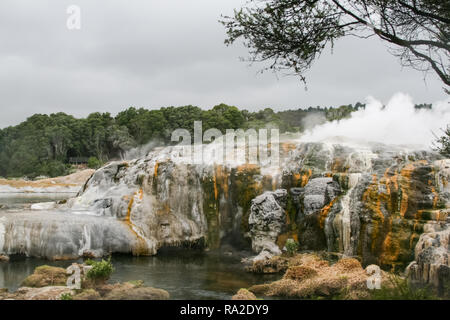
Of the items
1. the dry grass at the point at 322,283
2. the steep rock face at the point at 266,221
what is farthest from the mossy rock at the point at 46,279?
the steep rock face at the point at 266,221

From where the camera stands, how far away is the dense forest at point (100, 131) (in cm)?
6831

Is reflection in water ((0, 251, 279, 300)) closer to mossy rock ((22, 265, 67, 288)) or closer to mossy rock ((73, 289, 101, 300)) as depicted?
mossy rock ((22, 265, 67, 288))

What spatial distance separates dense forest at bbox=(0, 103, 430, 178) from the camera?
6831cm

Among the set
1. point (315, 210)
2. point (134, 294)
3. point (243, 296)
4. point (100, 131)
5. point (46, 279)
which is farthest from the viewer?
point (100, 131)

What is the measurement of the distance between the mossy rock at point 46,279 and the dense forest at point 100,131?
5216 centimetres

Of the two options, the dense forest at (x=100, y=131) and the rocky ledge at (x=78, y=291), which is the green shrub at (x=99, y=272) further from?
the dense forest at (x=100, y=131)

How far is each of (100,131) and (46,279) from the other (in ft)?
233

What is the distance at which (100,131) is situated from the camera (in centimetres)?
7931

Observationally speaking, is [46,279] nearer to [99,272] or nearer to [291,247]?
[99,272]

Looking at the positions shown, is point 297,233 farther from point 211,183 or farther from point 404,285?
point 404,285

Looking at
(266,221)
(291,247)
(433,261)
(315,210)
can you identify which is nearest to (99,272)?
(291,247)

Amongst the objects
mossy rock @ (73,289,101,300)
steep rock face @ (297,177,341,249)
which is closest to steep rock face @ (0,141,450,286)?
steep rock face @ (297,177,341,249)
